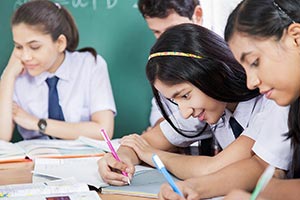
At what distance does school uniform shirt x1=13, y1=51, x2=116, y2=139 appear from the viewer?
2182mm

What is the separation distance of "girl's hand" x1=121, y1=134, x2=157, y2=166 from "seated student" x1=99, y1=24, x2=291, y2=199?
2.6 inches

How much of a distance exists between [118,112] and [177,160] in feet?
3.83

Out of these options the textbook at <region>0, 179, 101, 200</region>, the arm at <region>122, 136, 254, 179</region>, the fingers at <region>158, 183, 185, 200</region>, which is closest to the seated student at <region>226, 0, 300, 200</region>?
the fingers at <region>158, 183, 185, 200</region>

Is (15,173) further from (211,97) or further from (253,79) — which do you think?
(253,79)

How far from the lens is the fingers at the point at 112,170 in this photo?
130cm

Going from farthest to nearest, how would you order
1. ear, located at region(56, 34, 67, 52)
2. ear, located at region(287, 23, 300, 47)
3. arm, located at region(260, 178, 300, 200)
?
1. ear, located at region(56, 34, 67, 52)
2. arm, located at region(260, 178, 300, 200)
3. ear, located at region(287, 23, 300, 47)

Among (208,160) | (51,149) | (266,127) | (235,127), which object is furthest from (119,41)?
(266,127)

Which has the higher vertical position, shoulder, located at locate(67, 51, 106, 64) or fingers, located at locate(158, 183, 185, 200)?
shoulder, located at locate(67, 51, 106, 64)

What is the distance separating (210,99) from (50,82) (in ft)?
3.22

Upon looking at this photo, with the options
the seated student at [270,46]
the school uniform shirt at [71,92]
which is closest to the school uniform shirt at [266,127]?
the seated student at [270,46]

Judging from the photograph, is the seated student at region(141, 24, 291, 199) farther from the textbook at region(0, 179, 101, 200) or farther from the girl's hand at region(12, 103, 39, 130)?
the girl's hand at region(12, 103, 39, 130)

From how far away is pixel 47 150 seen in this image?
1.66 m

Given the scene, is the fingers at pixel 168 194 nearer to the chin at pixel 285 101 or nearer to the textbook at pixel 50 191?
the textbook at pixel 50 191

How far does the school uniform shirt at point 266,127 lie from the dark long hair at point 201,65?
0.05 metres
